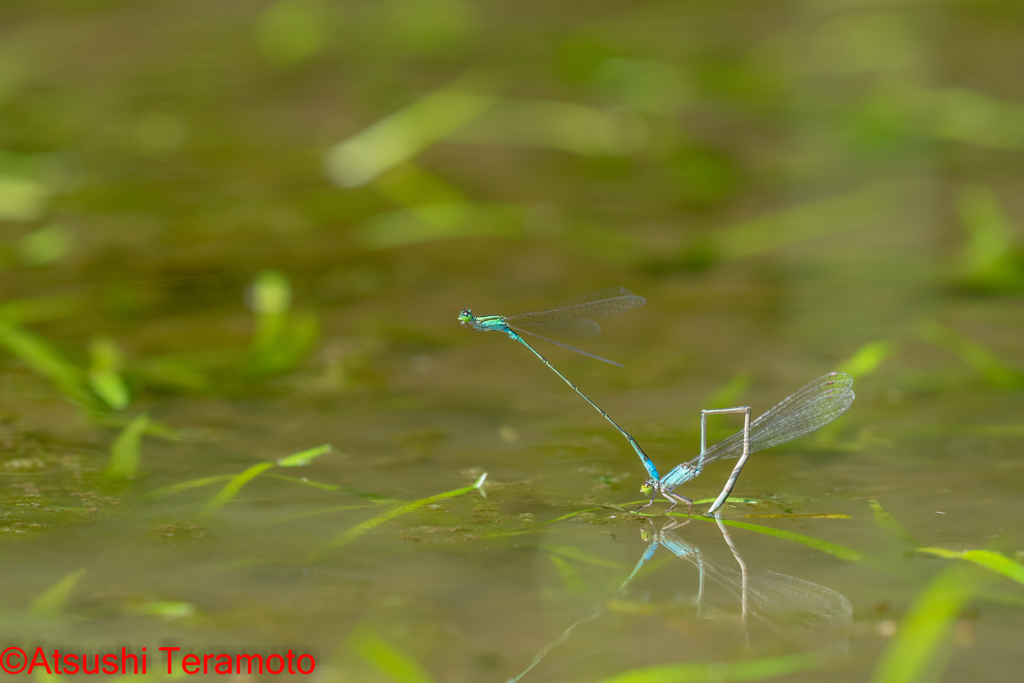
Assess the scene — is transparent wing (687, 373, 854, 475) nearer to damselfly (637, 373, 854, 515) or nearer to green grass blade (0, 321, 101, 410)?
damselfly (637, 373, 854, 515)

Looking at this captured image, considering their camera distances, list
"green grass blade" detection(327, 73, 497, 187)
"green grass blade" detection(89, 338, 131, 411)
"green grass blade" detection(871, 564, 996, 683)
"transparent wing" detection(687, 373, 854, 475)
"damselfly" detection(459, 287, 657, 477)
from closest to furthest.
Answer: "green grass blade" detection(871, 564, 996, 683) < "transparent wing" detection(687, 373, 854, 475) < "green grass blade" detection(89, 338, 131, 411) < "damselfly" detection(459, 287, 657, 477) < "green grass blade" detection(327, 73, 497, 187)

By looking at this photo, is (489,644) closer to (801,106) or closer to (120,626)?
(120,626)

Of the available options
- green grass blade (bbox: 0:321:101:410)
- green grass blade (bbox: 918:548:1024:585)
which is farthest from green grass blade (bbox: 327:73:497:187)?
green grass blade (bbox: 918:548:1024:585)

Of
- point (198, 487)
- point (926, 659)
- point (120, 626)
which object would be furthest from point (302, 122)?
point (926, 659)

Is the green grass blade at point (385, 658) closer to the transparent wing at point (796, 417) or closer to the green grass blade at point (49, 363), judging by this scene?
the transparent wing at point (796, 417)

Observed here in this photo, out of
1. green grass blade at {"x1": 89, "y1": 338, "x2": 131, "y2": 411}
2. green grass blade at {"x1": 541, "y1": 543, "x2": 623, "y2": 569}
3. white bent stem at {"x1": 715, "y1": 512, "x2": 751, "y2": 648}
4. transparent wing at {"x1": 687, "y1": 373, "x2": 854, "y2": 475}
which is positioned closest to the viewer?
white bent stem at {"x1": 715, "y1": 512, "x2": 751, "y2": 648}

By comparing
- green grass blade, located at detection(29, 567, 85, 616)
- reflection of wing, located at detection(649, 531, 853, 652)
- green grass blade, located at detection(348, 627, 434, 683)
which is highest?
green grass blade, located at detection(29, 567, 85, 616)

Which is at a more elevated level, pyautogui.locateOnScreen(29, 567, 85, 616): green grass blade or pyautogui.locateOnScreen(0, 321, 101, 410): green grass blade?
pyautogui.locateOnScreen(0, 321, 101, 410): green grass blade
